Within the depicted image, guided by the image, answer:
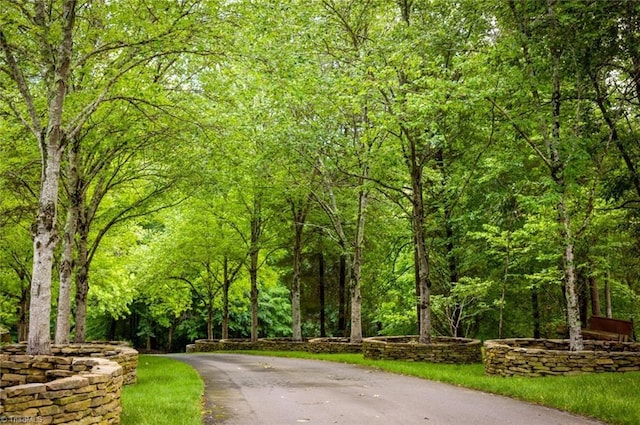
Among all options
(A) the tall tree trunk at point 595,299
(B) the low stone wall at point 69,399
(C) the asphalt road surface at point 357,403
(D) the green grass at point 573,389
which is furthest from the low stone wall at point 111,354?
(A) the tall tree trunk at point 595,299

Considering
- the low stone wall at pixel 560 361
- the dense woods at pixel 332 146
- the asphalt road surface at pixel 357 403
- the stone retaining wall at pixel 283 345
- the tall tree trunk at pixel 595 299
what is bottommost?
the stone retaining wall at pixel 283 345

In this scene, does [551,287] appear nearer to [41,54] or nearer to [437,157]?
[437,157]

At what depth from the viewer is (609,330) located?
48.6 ft

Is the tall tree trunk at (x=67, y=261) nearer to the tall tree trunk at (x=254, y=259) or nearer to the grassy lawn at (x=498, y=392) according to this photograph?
the grassy lawn at (x=498, y=392)

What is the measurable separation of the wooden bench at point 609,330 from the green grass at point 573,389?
390cm

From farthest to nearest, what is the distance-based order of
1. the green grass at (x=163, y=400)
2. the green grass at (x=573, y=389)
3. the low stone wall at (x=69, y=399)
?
the green grass at (x=573, y=389) → the green grass at (x=163, y=400) → the low stone wall at (x=69, y=399)

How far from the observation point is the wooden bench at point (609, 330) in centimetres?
1445

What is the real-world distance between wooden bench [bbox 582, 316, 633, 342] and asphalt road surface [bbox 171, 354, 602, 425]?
6.09m

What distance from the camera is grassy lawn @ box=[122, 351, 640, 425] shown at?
24.7ft

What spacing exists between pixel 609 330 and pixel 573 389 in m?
6.67

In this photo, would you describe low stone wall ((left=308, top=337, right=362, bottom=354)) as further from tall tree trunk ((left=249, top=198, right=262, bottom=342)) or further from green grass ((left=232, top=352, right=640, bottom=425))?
green grass ((left=232, top=352, right=640, bottom=425))

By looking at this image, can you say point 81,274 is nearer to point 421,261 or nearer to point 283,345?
point 421,261

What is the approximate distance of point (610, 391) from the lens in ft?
29.0

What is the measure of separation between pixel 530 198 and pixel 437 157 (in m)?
11.3
